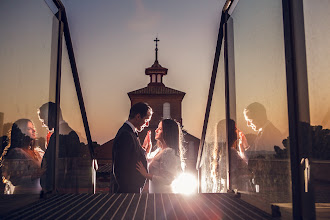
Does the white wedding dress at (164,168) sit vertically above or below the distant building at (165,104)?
below

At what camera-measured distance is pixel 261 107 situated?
245 centimetres

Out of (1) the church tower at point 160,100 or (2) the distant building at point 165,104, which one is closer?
(2) the distant building at point 165,104

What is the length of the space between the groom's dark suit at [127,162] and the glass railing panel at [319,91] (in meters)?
2.44

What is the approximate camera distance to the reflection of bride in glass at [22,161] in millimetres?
2894

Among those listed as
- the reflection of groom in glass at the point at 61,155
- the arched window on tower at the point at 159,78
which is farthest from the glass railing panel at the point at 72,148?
the arched window on tower at the point at 159,78

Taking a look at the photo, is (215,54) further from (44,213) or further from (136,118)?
(44,213)

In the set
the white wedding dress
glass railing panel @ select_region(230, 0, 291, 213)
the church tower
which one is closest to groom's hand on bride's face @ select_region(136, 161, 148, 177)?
the white wedding dress

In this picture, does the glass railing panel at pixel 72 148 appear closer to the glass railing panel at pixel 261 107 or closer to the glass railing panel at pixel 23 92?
the glass railing panel at pixel 23 92

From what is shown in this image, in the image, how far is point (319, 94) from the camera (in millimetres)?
1606

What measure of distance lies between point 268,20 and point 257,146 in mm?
968

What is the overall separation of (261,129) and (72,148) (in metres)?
3.51

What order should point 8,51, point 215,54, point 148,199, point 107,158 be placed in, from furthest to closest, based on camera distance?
1. point 107,158
2. point 215,54
3. point 148,199
4. point 8,51

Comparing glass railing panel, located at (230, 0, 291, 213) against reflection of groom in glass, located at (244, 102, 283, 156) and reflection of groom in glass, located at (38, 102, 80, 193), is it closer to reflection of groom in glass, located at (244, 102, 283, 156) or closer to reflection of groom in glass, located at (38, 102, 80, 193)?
reflection of groom in glass, located at (244, 102, 283, 156)

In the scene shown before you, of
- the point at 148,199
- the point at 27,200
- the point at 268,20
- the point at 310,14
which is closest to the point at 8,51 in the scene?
the point at 27,200
